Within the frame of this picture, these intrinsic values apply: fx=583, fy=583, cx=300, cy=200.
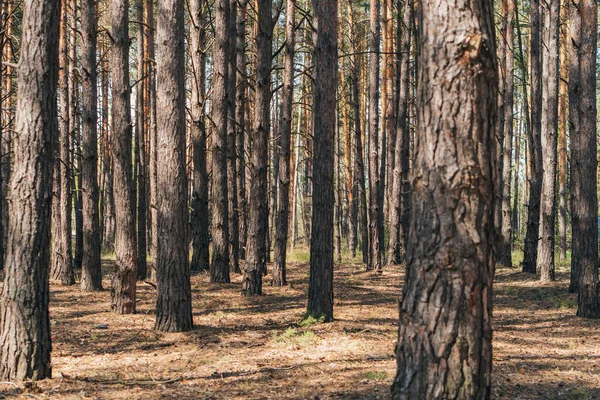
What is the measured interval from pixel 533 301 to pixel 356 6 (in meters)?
20.1

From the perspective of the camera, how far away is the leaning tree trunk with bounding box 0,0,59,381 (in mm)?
5652

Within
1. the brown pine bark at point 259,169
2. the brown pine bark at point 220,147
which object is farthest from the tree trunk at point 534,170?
the brown pine bark at point 220,147

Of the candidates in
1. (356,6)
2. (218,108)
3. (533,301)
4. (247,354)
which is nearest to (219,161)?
(218,108)

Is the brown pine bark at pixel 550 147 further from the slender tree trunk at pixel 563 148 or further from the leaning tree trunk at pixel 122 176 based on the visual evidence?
the slender tree trunk at pixel 563 148

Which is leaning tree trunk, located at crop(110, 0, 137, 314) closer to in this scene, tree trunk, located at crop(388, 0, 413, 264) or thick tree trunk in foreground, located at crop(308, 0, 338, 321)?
thick tree trunk in foreground, located at crop(308, 0, 338, 321)

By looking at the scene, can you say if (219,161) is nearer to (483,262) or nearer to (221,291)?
(221,291)

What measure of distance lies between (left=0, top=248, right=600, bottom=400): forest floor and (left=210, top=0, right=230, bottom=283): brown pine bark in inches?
48.0

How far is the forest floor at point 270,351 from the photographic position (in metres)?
5.84

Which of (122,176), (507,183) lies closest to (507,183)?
(507,183)

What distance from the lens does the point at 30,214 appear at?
5672 millimetres

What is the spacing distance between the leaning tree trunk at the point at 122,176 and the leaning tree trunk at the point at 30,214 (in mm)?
3706

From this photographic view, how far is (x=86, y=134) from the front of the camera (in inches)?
469

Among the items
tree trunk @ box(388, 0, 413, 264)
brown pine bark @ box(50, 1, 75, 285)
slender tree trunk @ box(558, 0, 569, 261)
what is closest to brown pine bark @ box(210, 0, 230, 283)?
brown pine bark @ box(50, 1, 75, 285)

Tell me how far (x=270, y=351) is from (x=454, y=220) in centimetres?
454
